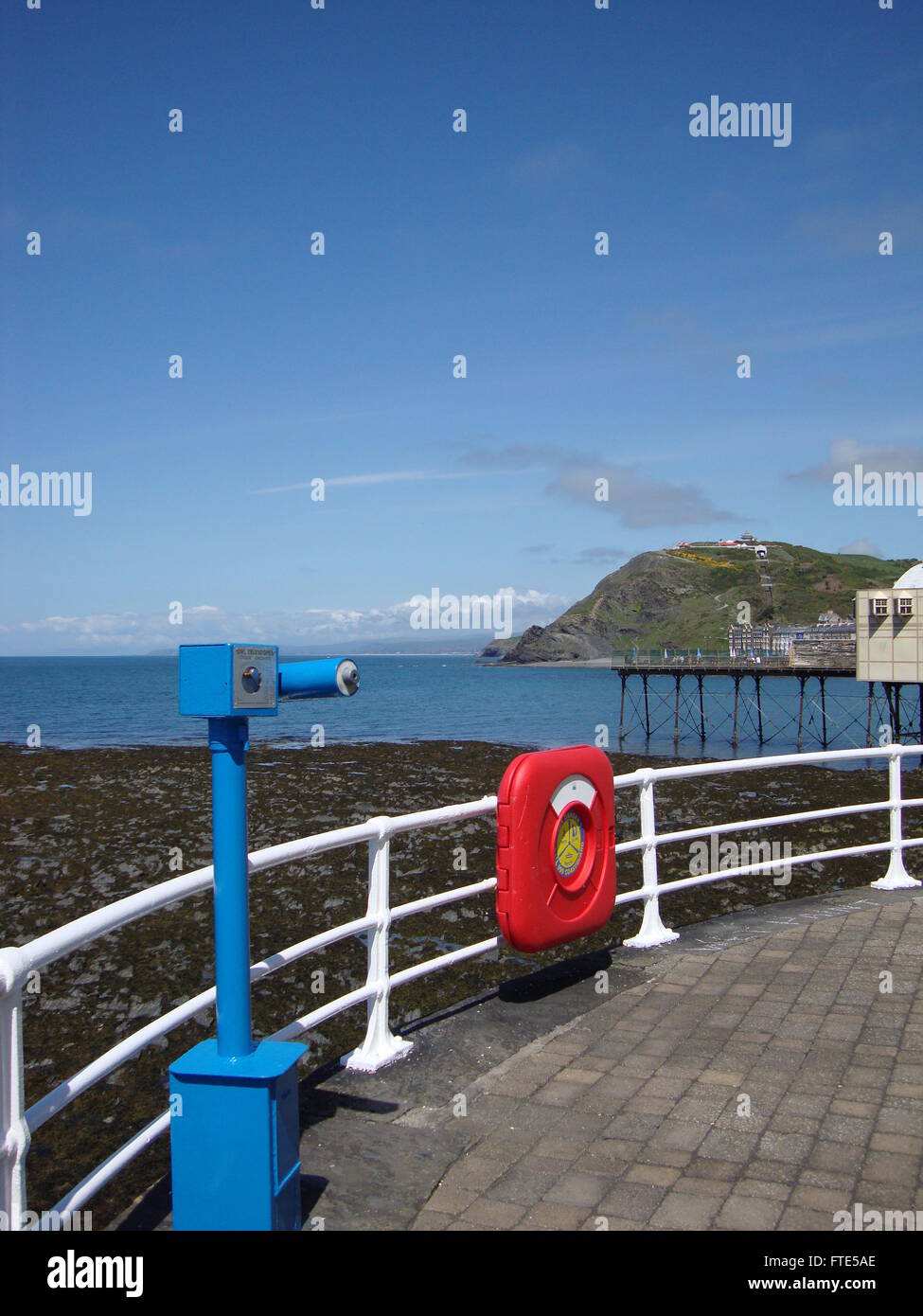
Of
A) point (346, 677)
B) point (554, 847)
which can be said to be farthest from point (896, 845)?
point (346, 677)

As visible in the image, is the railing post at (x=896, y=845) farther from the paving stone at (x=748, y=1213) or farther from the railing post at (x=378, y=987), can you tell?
the paving stone at (x=748, y=1213)

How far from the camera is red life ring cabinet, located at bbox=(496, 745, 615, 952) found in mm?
5238

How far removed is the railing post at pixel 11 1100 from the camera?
2619 mm

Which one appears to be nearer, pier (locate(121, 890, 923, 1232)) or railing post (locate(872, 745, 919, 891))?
pier (locate(121, 890, 923, 1232))

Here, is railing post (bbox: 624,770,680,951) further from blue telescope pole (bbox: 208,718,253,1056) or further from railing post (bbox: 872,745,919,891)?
blue telescope pole (bbox: 208,718,253,1056)

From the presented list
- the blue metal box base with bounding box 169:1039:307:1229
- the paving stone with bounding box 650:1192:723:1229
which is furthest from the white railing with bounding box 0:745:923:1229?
the paving stone with bounding box 650:1192:723:1229

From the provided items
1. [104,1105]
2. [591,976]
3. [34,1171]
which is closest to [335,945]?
[104,1105]

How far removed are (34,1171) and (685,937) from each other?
4416 millimetres

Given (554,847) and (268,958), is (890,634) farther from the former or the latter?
(268,958)

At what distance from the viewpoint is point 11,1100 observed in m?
2.63

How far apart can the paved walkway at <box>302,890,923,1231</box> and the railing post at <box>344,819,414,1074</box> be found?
10 centimetres

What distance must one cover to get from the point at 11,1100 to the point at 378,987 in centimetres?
243

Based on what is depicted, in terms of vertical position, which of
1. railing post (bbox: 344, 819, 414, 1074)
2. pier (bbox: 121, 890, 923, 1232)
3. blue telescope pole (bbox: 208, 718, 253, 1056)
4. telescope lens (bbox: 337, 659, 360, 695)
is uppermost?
telescope lens (bbox: 337, 659, 360, 695)

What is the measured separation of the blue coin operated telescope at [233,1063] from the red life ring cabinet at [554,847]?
1.79m
